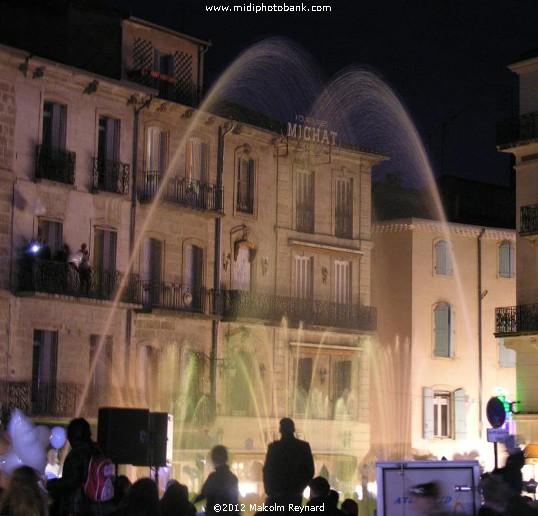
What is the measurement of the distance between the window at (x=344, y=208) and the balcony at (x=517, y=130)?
26.0 ft

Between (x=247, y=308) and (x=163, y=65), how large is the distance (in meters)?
8.56

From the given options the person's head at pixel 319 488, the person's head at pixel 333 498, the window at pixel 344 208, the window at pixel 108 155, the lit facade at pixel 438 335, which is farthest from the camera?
the lit facade at pixel 438 335

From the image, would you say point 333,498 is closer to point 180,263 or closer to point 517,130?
point 180,263

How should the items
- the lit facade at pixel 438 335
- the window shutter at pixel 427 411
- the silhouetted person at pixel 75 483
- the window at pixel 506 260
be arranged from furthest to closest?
1. the window at pixel 506 260
2. the lit facade at pixel 438 335
3. the window shutter at pixel 427 411
4. the silhouetted person at pixel 75 483

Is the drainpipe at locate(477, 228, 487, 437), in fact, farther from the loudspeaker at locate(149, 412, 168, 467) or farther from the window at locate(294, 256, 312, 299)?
the loudspeaker at locate(149, 412, 168, 467)

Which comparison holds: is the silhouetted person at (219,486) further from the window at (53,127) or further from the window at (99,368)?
the window at (53,127)

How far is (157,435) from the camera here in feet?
67.8

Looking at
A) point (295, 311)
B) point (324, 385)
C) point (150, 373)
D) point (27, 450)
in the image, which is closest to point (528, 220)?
point (295, 311)

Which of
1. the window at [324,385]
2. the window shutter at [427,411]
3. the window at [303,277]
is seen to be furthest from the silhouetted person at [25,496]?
the window shutter at [427,411]

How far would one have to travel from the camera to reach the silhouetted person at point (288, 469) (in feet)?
59.9

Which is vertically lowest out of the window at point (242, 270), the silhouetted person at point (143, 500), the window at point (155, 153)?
the silhouetted person at point (143, 500)

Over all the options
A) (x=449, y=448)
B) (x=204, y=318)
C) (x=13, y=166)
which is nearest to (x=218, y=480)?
(x=13, y=166)

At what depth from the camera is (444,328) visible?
57656mm

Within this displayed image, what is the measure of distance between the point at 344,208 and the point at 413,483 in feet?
114
